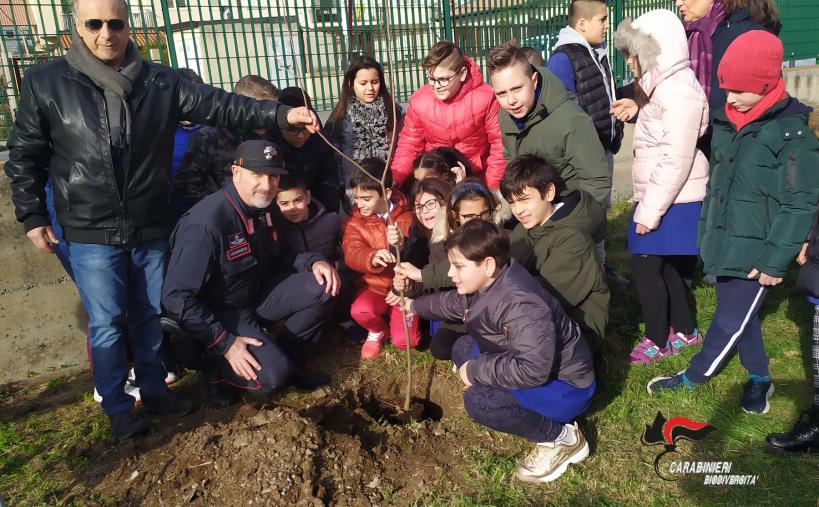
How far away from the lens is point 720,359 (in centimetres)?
338

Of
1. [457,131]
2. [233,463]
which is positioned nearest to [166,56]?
[457,131]

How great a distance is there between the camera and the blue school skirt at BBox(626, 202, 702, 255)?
12.1 ft

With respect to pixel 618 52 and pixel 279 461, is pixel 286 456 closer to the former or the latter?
pixel 279 461

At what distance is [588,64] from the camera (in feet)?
14.5

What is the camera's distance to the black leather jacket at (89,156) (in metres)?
3.16

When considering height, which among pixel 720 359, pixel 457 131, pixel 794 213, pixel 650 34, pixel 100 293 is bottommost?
pixel 720 359

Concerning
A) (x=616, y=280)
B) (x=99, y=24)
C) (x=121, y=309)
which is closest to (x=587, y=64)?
(x=616, y=280)

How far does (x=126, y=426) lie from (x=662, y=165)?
11.2 feet

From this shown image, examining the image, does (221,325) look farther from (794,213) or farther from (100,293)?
(794,213)

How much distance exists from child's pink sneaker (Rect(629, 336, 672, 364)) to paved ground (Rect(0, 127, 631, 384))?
157 inches

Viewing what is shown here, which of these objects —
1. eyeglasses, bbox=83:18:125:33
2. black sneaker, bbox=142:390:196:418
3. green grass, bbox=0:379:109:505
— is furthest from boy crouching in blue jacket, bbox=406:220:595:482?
green grass, bbox=0:379:109:505

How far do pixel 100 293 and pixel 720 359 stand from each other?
3.40m

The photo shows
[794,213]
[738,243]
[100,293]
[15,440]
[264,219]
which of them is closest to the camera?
[794,213]

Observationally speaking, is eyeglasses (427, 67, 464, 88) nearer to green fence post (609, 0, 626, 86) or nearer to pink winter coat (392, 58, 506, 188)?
pink winter coat (392, 58, 506, 188)
